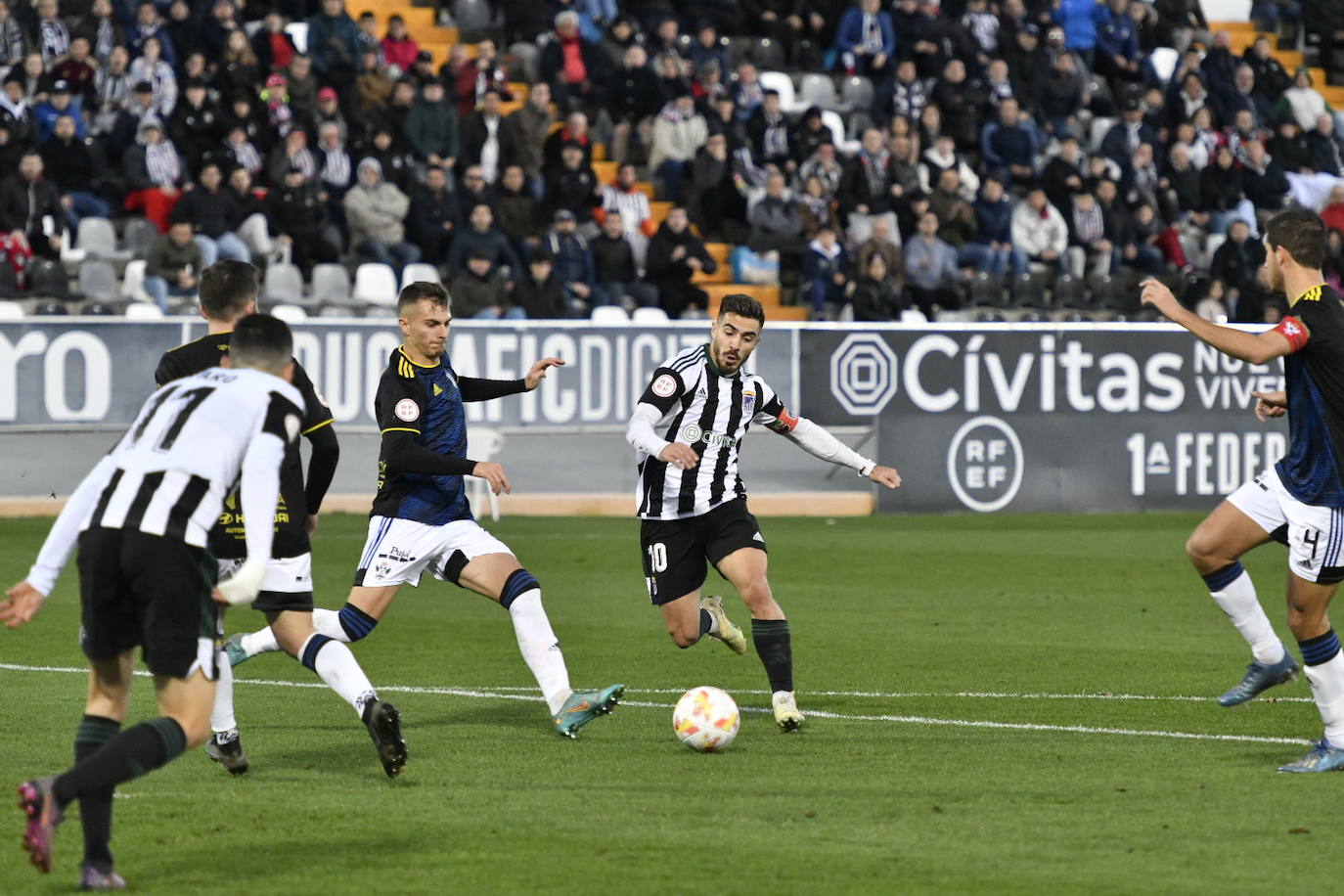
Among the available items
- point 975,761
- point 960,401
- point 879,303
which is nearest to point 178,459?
point 975,761

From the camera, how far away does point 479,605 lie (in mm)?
14383

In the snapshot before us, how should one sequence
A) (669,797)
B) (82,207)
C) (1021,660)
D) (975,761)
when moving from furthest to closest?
(82,207) < (1021,660) < (975,761) < (669,797)

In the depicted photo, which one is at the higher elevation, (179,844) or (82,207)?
(82,207)

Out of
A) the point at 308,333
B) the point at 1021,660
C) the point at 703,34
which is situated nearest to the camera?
the point at 1021,660

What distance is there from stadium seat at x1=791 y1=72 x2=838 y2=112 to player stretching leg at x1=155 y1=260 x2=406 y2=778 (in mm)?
20830

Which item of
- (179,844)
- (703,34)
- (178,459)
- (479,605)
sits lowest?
(479,605)

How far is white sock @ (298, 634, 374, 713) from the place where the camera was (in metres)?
7.42

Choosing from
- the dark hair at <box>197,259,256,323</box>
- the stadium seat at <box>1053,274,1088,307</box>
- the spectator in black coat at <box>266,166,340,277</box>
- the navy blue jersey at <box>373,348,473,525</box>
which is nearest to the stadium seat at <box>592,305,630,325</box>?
the spectator in black coat at <box>266,166,340,277</box>

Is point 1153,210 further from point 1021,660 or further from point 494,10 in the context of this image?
point 1021,660

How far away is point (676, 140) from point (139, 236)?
23.7 ft

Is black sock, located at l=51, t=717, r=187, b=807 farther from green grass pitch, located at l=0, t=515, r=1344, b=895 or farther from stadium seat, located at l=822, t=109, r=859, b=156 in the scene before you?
stadium seat, located at l=822, t=109, r=859, b=156

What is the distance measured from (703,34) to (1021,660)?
16931mm

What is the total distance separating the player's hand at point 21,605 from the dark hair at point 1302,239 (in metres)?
4.80

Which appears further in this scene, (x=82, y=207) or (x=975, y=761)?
(x=82, y=207)
